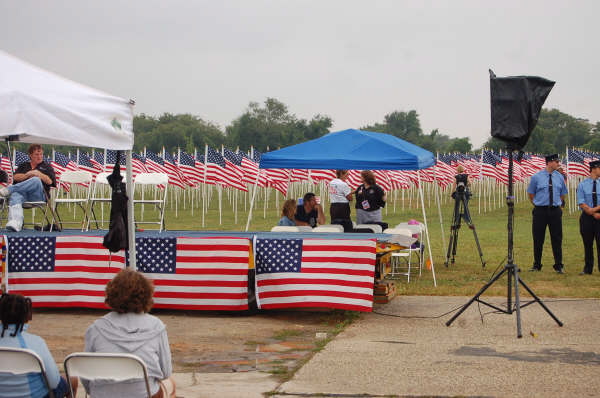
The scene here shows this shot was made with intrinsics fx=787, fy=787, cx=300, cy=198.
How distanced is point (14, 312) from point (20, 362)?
0.32 meters

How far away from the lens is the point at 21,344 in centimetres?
447

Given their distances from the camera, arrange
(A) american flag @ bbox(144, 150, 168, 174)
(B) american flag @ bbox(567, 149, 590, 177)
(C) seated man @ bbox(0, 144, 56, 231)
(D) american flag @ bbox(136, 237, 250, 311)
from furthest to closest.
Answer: (A) american flag @ bbox(144, 150, 168, 174) → (B) american flag @ bbox(567, 149, 590, 177) → (C) seated man @ bbox(0, 144, 56, 231) → (D) american flag @ bbox(136, 237, 250, 311)

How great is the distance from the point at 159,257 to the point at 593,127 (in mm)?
120589

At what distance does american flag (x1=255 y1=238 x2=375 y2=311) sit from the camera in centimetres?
959

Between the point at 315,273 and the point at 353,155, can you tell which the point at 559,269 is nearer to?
the point at 353,155

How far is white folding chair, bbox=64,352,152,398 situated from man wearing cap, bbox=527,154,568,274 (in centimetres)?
1115

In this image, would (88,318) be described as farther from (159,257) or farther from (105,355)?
(105,355)

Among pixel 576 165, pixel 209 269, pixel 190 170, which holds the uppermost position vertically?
pixel 576 165

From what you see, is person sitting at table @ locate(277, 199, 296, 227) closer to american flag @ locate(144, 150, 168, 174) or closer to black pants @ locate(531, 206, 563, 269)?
black pants @ locate(531, 206, 563, 269)

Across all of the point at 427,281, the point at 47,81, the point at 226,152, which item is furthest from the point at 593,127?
the point at 47,81

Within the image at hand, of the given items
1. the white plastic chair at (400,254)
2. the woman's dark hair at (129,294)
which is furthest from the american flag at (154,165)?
the woman's dark hair at (129,294)

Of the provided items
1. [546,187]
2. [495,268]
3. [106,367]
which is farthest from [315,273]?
[495,268]

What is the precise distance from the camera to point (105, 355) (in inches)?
168

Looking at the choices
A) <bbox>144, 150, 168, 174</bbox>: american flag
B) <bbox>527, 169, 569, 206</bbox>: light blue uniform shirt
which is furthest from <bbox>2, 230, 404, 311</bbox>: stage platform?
<bbox>144, 150, 168, 174</bbox>: american flag
